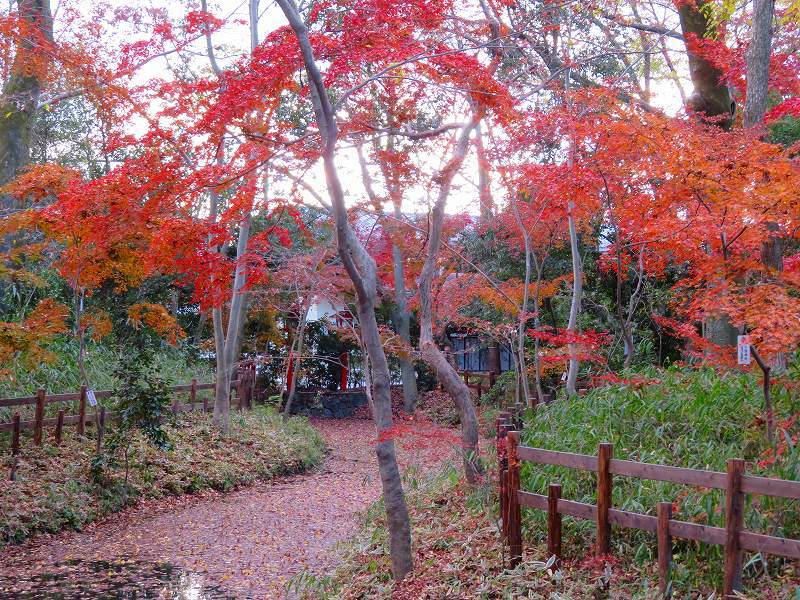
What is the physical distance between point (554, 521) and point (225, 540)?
5446 millimetres

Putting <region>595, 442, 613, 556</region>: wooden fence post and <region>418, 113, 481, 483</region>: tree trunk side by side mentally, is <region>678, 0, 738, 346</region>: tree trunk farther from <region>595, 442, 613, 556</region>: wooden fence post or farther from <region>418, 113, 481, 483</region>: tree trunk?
<region>595, 442, 613, 556</region>: wooden fence post

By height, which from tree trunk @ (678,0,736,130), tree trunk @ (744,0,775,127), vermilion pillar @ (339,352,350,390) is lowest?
vermilion pillar @ (339,352,350,390)

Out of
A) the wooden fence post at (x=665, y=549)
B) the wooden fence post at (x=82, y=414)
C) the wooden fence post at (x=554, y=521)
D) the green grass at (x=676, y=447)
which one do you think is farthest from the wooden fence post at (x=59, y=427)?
the wooden fence post at (x=665, y=549)

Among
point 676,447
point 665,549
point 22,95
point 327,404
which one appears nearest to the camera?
point 665,549

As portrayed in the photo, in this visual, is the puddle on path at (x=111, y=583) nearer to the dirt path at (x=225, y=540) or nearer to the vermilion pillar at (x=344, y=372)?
the dirt path at (x=225, y=540)

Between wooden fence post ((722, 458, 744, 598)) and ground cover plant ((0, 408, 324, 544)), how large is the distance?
8123mm

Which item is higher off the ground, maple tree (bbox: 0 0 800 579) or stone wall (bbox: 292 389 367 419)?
maple tree (bbox: 0 0 800 579)

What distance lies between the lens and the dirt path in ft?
27.2

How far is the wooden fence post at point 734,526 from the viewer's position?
4926mm

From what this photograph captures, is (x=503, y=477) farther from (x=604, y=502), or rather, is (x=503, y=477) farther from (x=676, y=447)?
(x=676, y=447)

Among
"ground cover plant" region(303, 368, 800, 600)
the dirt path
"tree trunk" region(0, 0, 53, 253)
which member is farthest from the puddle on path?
"tree trunk" region(0, 0, 53, 253)

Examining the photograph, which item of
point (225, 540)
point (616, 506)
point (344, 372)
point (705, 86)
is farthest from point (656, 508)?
point (344, 372)

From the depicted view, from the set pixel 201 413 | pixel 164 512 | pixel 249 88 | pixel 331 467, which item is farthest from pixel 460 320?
pixel 249 88

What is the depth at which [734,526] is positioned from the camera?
493cm
